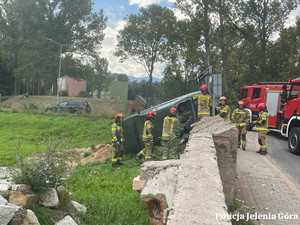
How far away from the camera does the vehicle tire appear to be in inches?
399

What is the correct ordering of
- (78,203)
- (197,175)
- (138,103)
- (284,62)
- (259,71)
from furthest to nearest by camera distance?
(138,103) → (259,71) → (284,62) → (78,203) → (197,175)

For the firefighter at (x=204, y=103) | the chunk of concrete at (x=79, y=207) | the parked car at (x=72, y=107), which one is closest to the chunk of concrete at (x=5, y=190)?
the chunk of concrete at (x=79, y=207)

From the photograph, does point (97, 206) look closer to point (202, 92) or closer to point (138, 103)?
point (202, 92)

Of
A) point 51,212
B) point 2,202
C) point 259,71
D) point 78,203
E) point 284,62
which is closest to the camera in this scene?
point 2,202

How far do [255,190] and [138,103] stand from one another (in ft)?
98.3

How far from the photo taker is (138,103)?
35531 millimetres

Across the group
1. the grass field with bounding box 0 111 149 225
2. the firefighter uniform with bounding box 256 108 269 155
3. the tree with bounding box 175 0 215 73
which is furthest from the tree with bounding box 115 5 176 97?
the firefighter uniform with bounding box 256 108 269 155

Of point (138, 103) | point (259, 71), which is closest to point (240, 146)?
point (259, 71)

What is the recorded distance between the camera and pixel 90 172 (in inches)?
332

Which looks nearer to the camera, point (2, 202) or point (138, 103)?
point (2, 202)

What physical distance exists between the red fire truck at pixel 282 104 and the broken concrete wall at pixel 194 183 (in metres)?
6.50

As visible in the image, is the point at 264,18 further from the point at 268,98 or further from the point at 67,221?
the point at 67,221

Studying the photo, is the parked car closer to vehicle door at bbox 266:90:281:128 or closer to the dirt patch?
the dirt patch

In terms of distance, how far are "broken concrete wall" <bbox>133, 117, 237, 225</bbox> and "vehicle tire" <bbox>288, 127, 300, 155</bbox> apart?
636 centimetres
